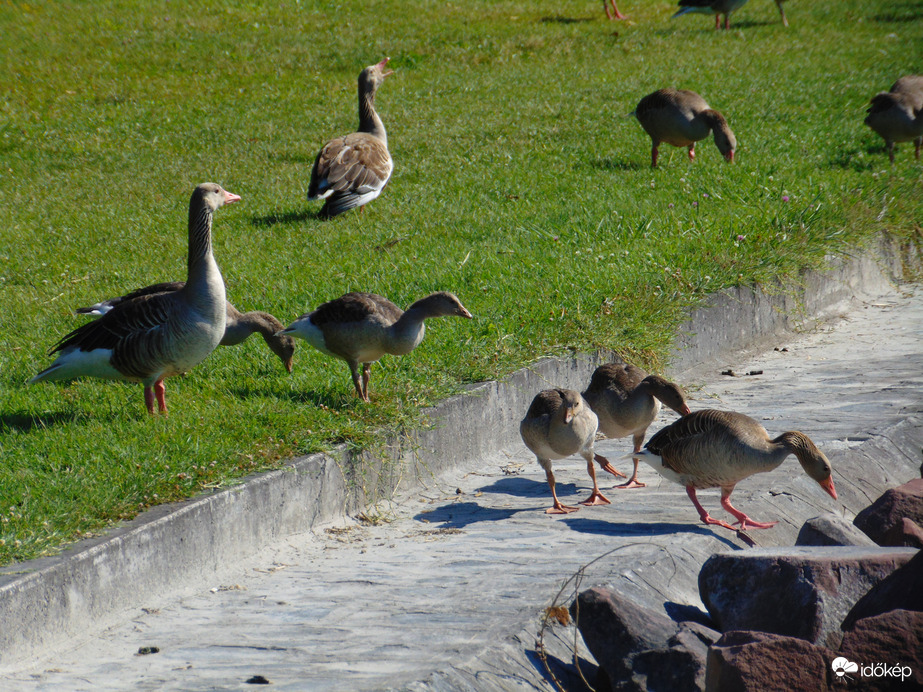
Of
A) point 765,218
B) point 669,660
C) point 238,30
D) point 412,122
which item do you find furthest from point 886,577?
point 238,30

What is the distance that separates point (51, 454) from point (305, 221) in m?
6.01

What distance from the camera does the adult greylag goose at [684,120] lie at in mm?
12172

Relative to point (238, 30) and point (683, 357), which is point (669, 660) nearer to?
point (683, 357)

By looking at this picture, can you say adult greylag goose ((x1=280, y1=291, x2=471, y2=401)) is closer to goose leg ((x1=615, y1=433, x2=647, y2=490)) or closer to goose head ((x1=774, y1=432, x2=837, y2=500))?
goose leg ((x1=615, y1=433, x2=647, y2=490))

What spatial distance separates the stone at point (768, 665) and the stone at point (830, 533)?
1.10 metres

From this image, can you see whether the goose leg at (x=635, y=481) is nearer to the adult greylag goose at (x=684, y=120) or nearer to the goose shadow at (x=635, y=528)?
the goose shadow at (x=635, y=528)

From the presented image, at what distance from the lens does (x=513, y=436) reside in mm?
6891

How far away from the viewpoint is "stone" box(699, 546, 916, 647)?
13.6 feet

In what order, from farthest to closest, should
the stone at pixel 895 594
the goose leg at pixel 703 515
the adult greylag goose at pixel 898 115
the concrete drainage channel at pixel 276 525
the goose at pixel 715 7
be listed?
the goose at pixel 715 7
the adult greylag goose at pixel 898 115
the goose leg at pixel 703 515
the concrete drainage channel at pixel 276 525
the stone at pixel 895 594

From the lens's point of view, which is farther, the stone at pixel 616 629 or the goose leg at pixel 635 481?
the goose leg at pixel 635 481

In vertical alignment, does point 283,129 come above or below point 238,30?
below

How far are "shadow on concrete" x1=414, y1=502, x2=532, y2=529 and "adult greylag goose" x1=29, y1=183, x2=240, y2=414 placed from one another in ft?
5.63

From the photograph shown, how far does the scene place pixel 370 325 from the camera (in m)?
6.00

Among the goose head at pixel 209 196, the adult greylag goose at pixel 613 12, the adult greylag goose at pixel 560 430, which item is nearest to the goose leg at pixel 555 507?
the adult greylag goose at pixel 560 430
